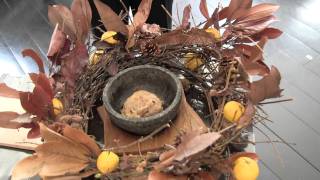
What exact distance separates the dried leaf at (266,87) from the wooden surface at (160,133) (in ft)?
0.37

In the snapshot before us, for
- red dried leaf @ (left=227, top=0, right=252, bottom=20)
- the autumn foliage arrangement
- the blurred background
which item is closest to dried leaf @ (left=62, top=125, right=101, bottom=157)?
the autumn foliage arrangement

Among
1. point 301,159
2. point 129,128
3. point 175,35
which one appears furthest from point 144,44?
point 301,159

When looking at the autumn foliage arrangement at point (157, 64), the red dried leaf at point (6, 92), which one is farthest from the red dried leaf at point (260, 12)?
the red dried leaf at point (6, 92)

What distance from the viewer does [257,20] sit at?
70 centimetres

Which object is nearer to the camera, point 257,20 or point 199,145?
point 199,145

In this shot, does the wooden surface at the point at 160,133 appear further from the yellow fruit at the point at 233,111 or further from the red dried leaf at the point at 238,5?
the red dried leaf at the point at 238,5

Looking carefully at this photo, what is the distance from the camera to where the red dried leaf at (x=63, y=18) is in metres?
0.70

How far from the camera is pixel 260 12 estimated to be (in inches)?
27.4

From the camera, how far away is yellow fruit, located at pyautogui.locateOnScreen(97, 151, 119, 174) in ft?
1.85

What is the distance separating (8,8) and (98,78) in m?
1.64

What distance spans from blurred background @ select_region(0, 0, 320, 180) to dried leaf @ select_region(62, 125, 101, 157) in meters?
0.69

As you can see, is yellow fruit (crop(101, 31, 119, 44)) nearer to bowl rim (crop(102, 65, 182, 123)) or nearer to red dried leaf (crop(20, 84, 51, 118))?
bowl rim (crop(102, 65, 182, 123))

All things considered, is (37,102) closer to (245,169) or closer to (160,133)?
(160,133)

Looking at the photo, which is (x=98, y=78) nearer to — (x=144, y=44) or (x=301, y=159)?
(x=144, y=44)
